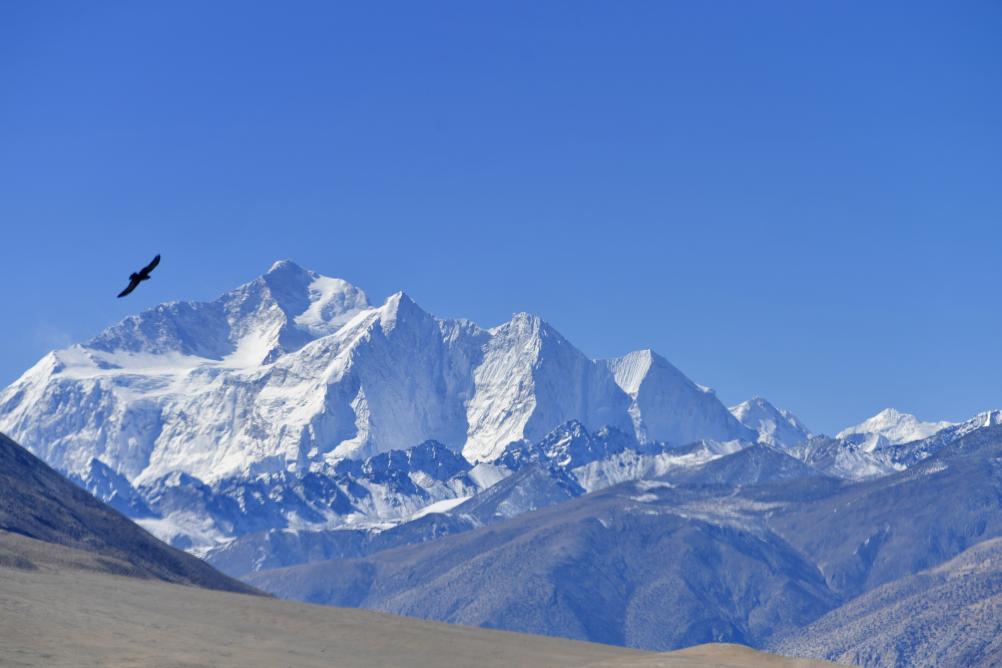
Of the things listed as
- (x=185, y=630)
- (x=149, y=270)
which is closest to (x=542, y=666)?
(x=185, y=630)

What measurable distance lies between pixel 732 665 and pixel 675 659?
6041mm

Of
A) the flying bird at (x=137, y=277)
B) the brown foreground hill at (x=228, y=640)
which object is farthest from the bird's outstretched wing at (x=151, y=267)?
the brown foreground hill at (x=228, y=640)

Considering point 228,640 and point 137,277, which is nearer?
point 137,277

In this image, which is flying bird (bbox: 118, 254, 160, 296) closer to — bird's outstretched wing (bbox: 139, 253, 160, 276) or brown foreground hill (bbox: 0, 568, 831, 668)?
bird's outstretched wing (bbox: 139, 253, 160, 276)

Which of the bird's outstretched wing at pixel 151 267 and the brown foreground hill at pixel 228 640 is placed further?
the brown foreground hill at pixel 228 640

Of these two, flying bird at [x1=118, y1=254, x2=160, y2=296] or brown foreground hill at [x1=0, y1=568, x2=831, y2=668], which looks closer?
flying bird at [x1=118, y1=254, x2=160, y2=296]

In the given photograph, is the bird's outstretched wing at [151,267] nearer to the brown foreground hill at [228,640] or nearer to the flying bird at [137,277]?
the flying bird at [137,277]

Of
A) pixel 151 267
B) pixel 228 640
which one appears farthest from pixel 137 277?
pixel 228 640

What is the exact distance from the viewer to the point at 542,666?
181 metres

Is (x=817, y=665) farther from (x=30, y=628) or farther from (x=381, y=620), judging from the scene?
(x=30, y=628)

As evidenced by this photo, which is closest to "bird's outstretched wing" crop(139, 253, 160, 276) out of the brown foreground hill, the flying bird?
the flying bird

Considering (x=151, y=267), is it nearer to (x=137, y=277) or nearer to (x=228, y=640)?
(x=137, y=277)

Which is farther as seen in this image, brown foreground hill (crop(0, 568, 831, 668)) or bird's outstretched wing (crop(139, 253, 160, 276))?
brown foreground hill (crop(0, 568, 831, 668))

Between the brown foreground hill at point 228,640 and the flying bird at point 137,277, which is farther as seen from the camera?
the brown foreground hill at point 228,640
